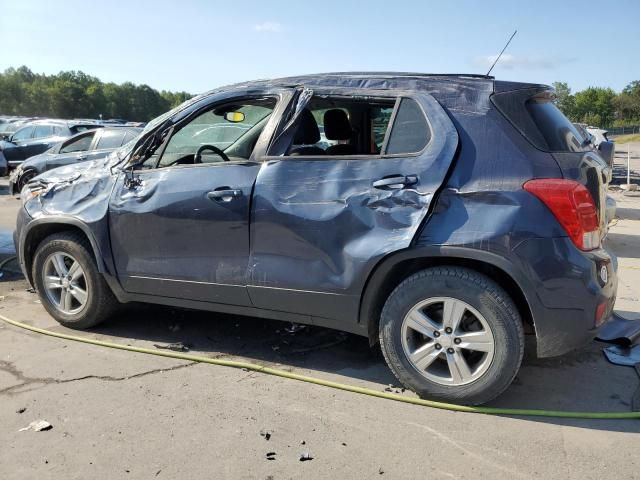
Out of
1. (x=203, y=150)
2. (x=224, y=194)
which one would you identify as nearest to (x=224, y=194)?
(x=224, y=194)

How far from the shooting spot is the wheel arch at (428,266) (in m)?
3.16

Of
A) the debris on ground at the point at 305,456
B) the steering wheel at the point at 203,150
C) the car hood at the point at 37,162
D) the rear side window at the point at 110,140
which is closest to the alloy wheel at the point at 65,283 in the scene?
the steering wheel at the point at 203,150

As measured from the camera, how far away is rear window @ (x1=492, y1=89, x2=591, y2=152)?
10.7ft

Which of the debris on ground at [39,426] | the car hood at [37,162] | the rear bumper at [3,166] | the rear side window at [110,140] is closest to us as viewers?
the debris on ground at [39,426]

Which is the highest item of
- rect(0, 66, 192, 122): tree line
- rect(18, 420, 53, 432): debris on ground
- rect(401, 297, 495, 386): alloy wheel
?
rect(0, 66, 192, 122): tree line

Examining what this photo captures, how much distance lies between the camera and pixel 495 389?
10.8ft

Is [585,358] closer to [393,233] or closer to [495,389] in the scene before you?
[495,389]

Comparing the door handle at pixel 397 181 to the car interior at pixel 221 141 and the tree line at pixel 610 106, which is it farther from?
the tree line at pixel 610 106

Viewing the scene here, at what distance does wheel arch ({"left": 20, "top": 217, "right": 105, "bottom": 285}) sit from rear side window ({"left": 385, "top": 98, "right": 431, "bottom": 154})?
7.69ft

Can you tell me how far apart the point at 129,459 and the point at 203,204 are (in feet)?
5.50

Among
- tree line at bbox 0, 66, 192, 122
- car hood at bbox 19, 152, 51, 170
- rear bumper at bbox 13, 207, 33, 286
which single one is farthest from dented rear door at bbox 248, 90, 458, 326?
tree line at bbox 0, 66, 192, 122

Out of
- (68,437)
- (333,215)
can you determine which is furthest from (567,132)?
(68,437)

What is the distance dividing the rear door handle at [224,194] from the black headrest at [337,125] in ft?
3.08

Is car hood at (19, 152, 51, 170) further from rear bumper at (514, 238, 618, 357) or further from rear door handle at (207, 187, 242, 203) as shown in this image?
rear bumper at (514, 238, 618, 357)
